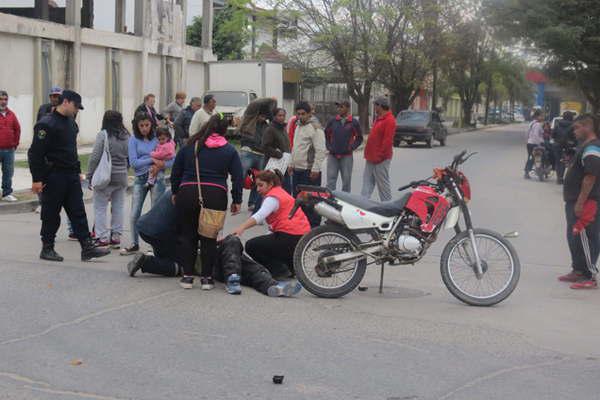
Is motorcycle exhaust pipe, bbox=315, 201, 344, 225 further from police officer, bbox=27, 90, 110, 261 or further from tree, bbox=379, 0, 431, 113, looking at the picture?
tree, bbox=379, 0, 431, 113

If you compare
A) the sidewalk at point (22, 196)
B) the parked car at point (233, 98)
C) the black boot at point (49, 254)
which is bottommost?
the black boot at point (49, 254)

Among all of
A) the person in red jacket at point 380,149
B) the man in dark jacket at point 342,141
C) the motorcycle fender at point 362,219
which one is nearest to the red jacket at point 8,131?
the man in dark jacket at point 342,141

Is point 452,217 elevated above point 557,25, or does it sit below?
below

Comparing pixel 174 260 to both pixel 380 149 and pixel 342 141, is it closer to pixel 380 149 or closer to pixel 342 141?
pixel 342 141

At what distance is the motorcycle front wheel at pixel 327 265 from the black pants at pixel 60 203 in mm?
2779

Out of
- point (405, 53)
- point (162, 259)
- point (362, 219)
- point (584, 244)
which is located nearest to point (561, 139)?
point (584, 244)

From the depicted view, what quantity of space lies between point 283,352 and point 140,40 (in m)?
27.3

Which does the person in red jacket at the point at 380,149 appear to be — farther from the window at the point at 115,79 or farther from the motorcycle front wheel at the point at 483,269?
the window at the point at 115,79

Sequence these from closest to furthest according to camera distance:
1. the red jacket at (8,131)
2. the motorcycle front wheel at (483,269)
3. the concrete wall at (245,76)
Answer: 1. the motorcycle front wheel at (483,269)
2. the red jacket at (8,131)
3. the concrete wall at (245,76)

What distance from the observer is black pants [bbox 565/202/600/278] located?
902 centimetres

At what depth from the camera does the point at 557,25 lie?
4241 centimetres

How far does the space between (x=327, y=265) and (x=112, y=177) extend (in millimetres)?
3419

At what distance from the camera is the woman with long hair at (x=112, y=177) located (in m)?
10.2

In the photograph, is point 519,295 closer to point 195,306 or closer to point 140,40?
point 195,306
